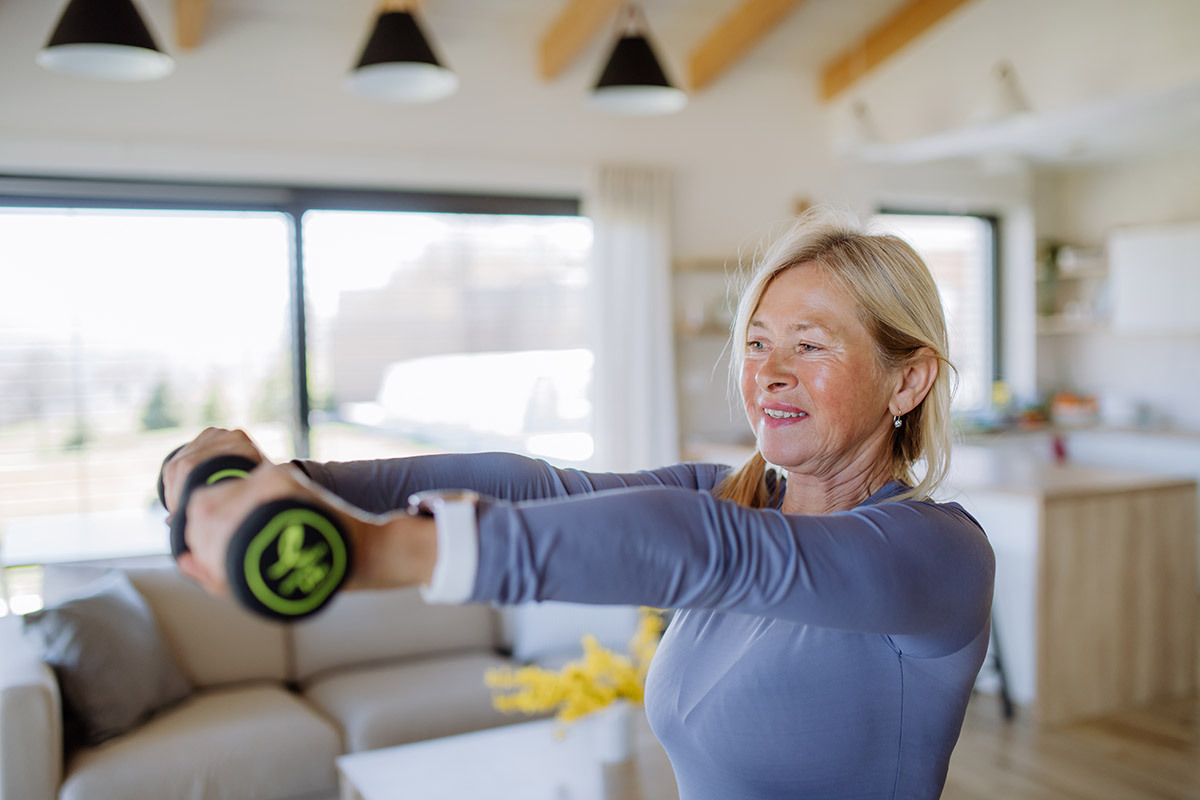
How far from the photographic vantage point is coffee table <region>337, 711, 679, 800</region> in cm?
247

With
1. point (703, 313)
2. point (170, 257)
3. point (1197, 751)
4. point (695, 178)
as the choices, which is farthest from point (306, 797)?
point (695, 178)

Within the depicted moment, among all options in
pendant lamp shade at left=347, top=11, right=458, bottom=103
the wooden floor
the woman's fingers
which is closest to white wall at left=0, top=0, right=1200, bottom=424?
pendant lamp shade at left=347, top=11, right=458, bottom=103

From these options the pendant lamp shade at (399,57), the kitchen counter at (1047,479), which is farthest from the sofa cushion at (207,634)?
the kitchen counter at (1047,479)

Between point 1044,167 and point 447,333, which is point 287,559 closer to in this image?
point 447,333

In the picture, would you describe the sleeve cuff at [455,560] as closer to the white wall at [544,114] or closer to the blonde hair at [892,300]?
the blonde hair at [892,300]

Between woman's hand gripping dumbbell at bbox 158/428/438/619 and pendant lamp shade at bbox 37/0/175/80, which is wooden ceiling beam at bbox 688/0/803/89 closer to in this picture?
pendant lamp shade at bbox 37/0/175/80

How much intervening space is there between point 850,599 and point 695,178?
5.25 meters

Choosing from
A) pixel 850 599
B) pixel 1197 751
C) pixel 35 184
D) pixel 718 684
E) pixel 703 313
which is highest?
pixel 35 184

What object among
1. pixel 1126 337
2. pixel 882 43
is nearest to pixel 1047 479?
pixel 882 43

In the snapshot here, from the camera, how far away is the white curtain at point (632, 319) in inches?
213

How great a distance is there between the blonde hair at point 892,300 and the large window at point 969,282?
590 centimetres

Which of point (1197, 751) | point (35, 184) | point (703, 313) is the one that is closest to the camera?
point (1197, 751)

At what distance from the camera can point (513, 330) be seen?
549cm

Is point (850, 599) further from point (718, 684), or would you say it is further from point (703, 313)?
point (703, 313)
